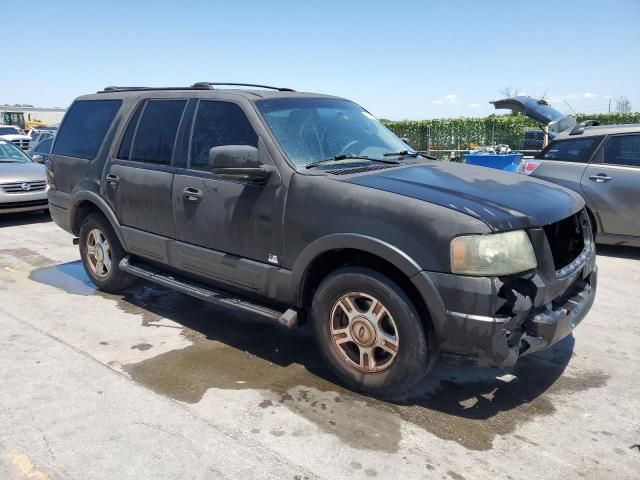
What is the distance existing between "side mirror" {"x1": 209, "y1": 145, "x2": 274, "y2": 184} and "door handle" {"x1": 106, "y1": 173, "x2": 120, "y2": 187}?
1693mm

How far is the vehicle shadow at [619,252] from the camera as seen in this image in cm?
710

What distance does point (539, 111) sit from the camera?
9734 mm

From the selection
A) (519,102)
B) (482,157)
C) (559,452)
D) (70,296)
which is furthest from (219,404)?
(519,102)

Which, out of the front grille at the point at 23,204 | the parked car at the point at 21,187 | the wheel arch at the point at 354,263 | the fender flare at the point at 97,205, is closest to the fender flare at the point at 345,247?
the wheel arch at the point at 354,263

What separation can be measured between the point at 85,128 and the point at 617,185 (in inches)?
249

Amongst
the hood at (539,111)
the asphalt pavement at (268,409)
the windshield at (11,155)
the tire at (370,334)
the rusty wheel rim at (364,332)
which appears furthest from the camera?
the windshield at (11,155)

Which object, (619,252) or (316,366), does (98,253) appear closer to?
(316,366)

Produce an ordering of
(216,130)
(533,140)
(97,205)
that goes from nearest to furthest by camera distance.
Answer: (216,130)
(97,205)
(533,140)

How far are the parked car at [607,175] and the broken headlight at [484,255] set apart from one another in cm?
470

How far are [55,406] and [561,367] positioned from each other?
3417mm

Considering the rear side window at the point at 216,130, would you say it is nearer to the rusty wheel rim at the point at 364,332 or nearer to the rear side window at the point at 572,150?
the rusty wheel rim at the point at 364,332

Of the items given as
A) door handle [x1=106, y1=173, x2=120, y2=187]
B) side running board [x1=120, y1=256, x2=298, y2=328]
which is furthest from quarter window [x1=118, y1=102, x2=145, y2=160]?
side running board [x1=120, y1=256, x2=298, y2=328]

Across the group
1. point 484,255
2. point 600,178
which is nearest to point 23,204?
point 484,255

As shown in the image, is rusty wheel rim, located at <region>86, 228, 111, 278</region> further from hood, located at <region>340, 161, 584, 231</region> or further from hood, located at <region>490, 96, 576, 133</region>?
hood, located at <region>490, 96, 576, 133</region>
